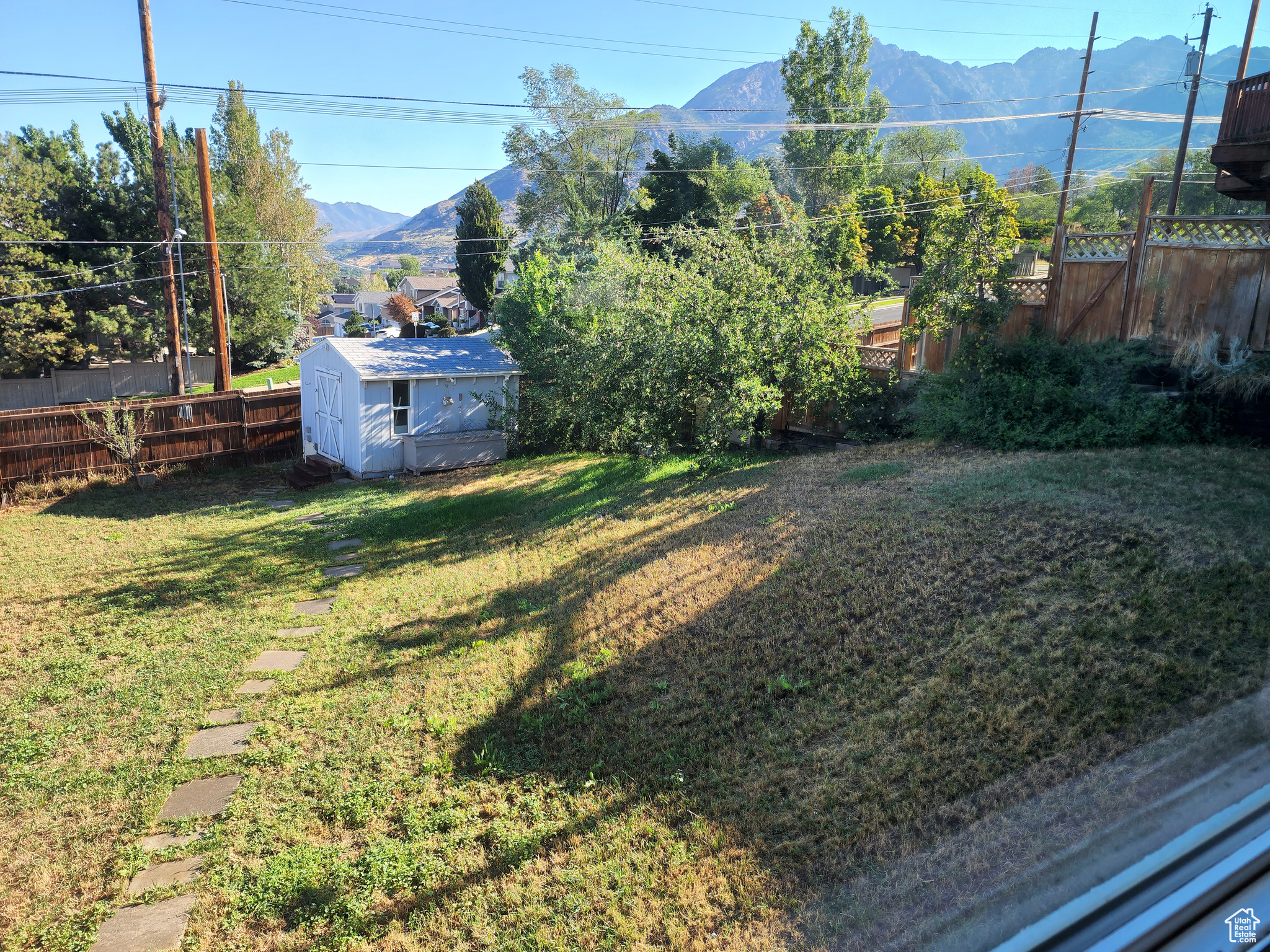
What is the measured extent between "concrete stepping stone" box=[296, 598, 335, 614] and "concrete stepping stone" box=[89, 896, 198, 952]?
4.69 metres

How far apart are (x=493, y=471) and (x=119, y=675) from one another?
29.0ft

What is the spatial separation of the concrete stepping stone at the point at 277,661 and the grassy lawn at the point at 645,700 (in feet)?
0.59

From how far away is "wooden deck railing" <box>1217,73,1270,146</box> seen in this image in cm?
825

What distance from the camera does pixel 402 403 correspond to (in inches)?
635

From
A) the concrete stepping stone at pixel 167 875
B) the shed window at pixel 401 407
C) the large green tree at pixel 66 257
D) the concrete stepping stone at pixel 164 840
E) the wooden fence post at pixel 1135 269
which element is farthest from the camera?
the large green tree at pixel 66 257

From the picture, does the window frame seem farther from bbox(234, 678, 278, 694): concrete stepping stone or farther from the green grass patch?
the green grass patch

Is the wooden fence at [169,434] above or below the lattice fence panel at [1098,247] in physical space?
below

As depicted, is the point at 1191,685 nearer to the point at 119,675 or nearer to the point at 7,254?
the point at 119,675

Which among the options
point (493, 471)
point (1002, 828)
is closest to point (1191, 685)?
point (1002, 828)

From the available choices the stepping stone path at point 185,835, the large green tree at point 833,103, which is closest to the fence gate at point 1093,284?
the stepping stone path at point 185,835

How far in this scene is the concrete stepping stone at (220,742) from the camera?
18.3 feet

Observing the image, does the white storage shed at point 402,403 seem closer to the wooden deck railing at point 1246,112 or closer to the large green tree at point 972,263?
the large green tree at point 972,263

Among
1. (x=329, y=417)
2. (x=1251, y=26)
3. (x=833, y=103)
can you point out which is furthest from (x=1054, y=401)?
(x=833, y=103)

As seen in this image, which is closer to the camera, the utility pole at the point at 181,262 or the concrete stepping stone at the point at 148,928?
the concrete stepping stone at the point at 148,928
